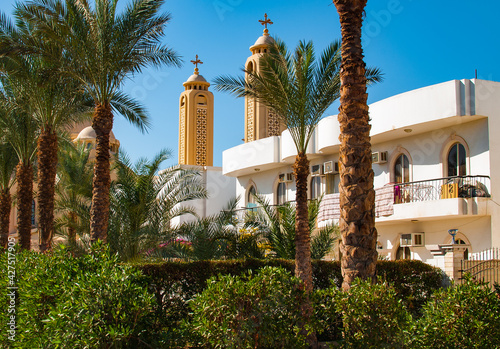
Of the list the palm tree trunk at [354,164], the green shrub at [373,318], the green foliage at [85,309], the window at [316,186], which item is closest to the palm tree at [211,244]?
the window at [316,186]

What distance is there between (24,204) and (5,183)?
424 centimetres

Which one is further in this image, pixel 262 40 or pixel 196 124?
pixel 196 124

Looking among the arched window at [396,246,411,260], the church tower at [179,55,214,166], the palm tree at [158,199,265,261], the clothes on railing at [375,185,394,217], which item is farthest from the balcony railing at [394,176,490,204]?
the church tower at [179,55,214,166]

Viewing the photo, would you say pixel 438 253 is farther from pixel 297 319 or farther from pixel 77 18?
pixel 77 18

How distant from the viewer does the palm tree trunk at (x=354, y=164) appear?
7777 millimetres

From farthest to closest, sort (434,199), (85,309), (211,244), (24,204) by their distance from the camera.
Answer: (24,204)
(434,199)
(211,244)
(85,309)

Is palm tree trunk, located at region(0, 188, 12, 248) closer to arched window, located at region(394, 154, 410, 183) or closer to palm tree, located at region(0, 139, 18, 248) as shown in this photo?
palm tree, located at region(0, 139, 18, 248)

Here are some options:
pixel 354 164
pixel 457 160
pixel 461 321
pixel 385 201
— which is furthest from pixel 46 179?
pixel 461 321

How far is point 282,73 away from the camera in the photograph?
13438mm

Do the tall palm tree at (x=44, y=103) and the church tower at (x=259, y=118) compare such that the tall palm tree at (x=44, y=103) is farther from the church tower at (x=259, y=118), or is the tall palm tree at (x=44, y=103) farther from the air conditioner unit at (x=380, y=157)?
the church tower at (x=259, y=118)

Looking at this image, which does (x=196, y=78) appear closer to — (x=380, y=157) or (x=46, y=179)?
(x=380, y=157)

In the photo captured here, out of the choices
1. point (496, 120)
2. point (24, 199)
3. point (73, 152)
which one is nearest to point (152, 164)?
point (24, 199)

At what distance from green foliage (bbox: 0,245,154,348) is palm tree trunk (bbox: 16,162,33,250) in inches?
457

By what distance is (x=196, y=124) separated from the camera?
36344mm
